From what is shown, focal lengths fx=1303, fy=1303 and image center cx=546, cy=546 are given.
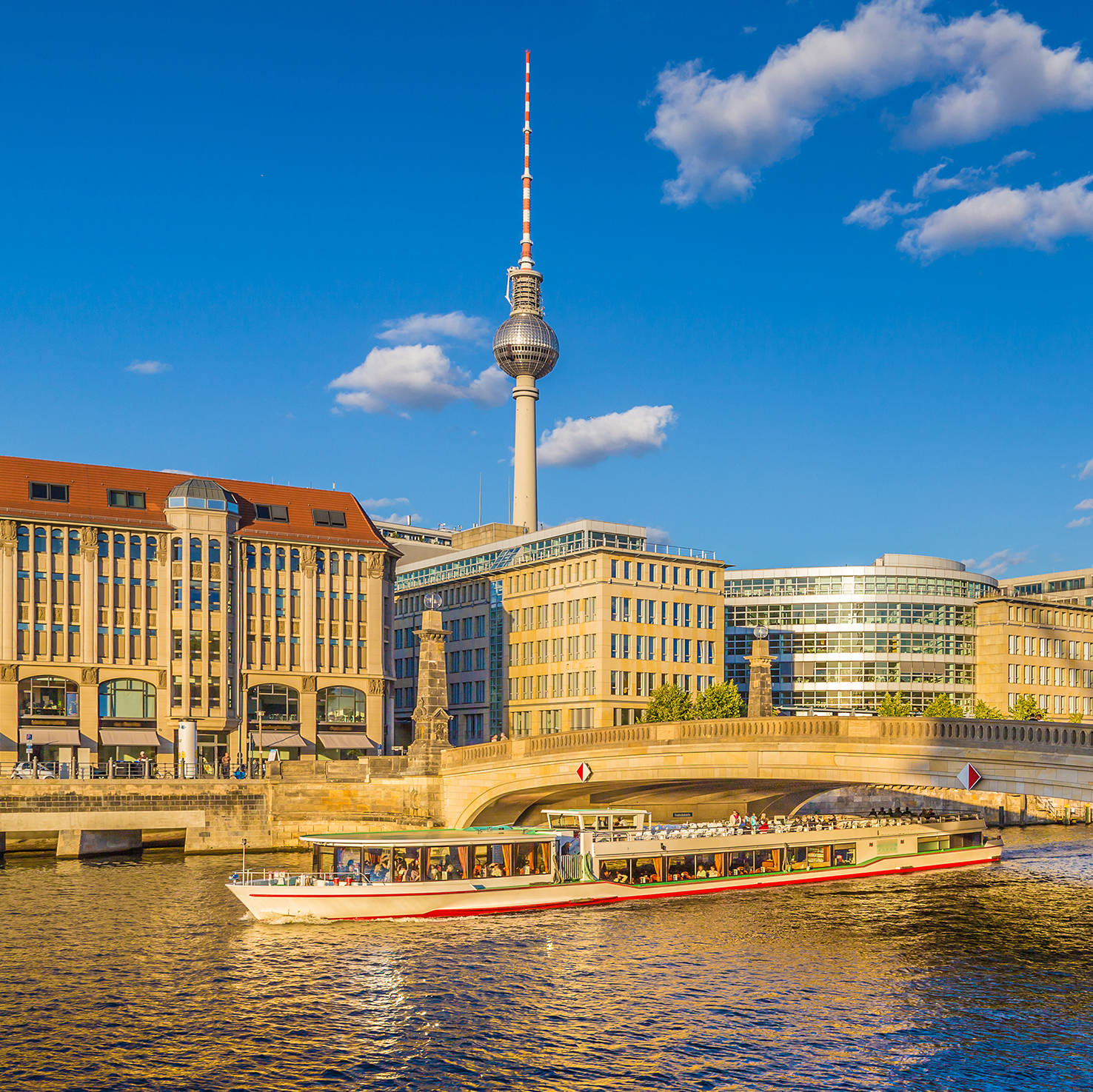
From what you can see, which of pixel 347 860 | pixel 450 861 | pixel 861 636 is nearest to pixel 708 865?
pixel 450 861

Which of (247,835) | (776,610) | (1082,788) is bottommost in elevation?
(247,835)

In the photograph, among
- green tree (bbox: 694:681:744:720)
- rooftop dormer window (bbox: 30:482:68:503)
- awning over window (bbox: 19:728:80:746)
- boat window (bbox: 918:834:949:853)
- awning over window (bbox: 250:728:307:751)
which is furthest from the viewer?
green tree (bbox: 694:681:744:720)

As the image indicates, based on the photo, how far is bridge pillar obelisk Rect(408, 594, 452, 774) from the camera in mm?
91250

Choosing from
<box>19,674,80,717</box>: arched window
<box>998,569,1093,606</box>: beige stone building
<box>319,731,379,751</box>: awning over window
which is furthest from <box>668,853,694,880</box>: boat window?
<box>998,569,1093,606</box>: beige stone building

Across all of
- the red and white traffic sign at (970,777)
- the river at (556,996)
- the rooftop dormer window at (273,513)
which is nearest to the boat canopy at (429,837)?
the river at (556,996)

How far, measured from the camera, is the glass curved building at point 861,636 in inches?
5837

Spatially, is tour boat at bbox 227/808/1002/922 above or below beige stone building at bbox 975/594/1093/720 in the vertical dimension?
below

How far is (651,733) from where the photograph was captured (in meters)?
71.3

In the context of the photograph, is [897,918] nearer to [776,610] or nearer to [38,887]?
[38,887]

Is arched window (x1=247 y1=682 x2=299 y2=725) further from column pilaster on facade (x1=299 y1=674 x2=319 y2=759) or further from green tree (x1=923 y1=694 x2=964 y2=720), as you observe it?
green tree (x1=923 y1=694 x2=964 y2=720)

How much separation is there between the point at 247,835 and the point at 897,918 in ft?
154

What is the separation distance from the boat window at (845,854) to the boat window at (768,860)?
5.53m

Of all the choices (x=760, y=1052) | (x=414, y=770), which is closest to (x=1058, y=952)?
(x=760, y=1052)

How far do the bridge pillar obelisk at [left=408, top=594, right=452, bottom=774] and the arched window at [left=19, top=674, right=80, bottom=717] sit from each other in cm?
2945
